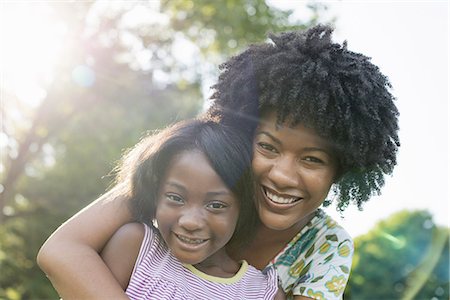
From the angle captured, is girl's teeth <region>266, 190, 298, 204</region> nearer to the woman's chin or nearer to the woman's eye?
the woman's chin

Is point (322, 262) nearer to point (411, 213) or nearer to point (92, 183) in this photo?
point (92, 183)

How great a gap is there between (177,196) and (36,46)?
10.7 metres

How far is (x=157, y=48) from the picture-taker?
1362 centimetres

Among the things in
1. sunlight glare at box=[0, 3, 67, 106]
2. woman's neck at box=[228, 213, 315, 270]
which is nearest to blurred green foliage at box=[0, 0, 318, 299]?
sunlight glare at box=[0, 3, 67, 106]

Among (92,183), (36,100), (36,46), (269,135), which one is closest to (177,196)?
(269,135)

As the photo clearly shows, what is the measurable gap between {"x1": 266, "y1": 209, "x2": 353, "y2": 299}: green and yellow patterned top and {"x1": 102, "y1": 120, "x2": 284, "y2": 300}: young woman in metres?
0.24

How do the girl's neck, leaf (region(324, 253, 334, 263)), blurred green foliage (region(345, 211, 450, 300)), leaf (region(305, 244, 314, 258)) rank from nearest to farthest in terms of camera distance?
the girl's neck
leaf (region(324, 253, 334, 263))
leaf (region(305, 244, 314, 258))
blurred green foliage (region(345, 211, 450, 300))

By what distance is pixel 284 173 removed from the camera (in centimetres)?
273

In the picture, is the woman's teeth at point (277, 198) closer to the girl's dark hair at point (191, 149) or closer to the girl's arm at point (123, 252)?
the girl's dark hair at point (191, 149)

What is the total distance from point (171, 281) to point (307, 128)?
769 millimetres

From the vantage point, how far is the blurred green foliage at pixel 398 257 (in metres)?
23.6

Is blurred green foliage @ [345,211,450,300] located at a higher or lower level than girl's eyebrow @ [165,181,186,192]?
higher

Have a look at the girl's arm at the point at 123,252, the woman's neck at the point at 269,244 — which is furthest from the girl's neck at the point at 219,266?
the woman's neck at the point at 269,244

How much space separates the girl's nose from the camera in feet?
7.79
